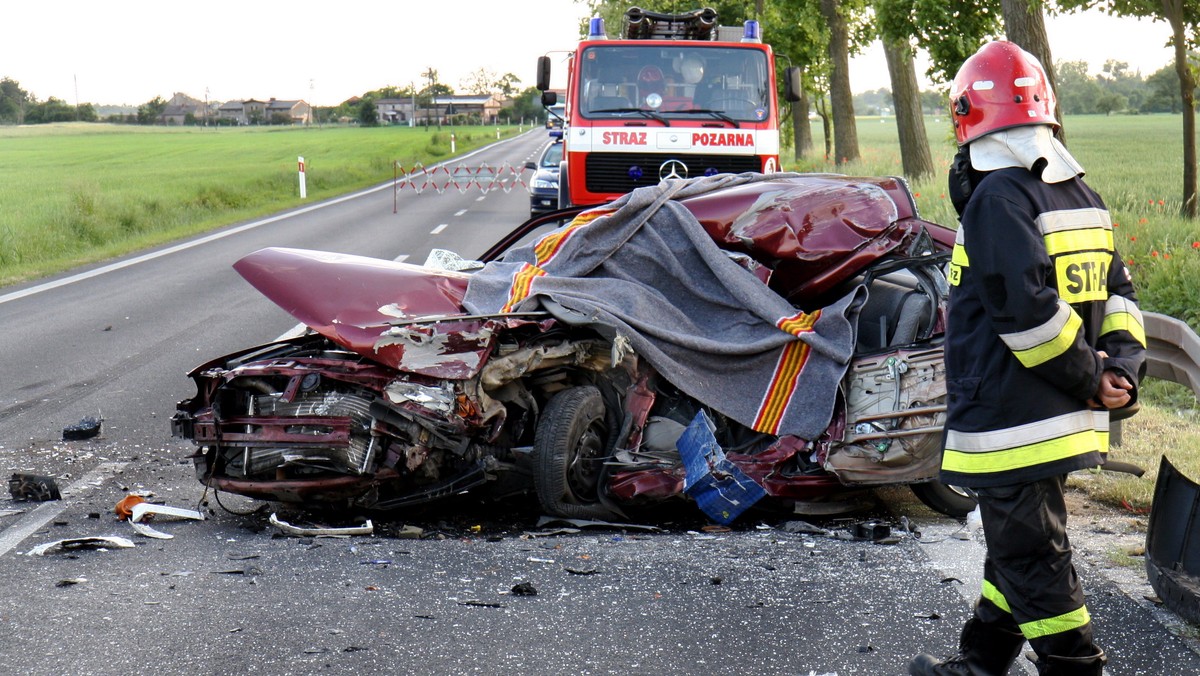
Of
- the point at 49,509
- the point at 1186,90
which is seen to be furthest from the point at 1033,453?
the point at 1186,90

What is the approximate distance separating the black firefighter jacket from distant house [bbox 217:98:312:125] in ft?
472

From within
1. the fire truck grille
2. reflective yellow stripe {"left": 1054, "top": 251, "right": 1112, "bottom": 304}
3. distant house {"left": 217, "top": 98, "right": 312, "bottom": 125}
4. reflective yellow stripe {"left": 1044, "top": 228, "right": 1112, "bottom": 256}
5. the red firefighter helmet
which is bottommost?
distant house {"left": 217, "top": 98, "right": 312, "bottom": 125}

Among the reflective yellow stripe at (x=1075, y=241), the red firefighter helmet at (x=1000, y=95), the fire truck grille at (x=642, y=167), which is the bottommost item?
the fire truck grille at (x=642, y=167)

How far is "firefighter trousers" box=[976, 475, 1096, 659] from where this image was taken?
3.00 m

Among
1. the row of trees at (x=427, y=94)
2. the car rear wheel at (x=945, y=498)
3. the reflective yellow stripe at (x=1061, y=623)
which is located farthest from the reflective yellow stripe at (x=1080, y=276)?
the row of trees at (x=427, y=94)

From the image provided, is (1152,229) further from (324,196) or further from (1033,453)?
(324,196)

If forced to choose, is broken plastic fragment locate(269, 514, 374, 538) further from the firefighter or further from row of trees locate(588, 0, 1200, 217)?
row of trees locate(588, 0, 1200, 217)

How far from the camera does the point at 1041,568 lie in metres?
3.01

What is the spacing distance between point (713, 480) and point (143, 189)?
26.4 metres

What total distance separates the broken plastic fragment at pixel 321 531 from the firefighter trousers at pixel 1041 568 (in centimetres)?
281

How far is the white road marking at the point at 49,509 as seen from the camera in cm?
483

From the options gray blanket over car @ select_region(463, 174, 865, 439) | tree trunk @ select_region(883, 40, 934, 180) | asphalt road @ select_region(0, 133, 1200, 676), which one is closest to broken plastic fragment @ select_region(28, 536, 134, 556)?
asphalt road @ select_region(0, 133, 1200, 676)

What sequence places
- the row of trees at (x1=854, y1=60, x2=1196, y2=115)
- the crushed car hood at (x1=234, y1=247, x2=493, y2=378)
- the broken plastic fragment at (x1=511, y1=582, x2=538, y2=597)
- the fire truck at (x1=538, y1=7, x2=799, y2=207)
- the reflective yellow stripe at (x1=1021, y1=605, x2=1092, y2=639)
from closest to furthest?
the reflective yellow stripe at (x1=1021, y1=605, x2=1092, y2=639)
the broken plastic fragment at (x1=511, y1=582, x2=538, y2=597)
the crushed car hood at (x1=234, y1=247, x2=493, y2=378)
the fire truck at (x1=538, y1=7, x2=799, y2=207)
the row of trees at (x1=854, y1=60, x2=1196, y2=115)

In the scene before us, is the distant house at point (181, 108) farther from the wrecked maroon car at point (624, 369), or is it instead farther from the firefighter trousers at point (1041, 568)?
the firefighter trousers at point (1041, 568)
